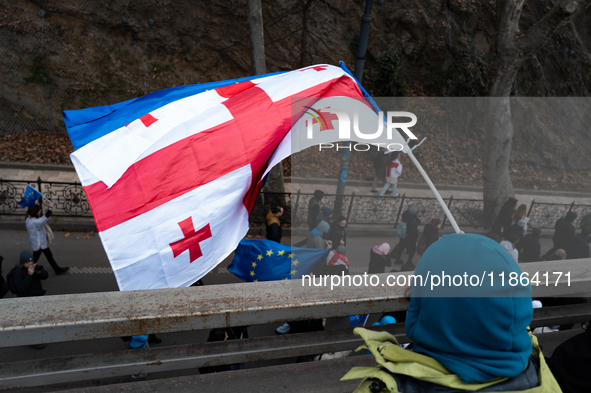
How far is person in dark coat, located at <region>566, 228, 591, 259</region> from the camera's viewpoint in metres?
8.13

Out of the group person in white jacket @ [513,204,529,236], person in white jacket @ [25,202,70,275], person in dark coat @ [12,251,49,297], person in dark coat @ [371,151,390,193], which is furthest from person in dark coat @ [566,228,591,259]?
person in white jacket @ [25,202,70,275]

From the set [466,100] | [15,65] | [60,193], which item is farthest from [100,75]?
[466,100]

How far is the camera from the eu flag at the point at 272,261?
5.32m

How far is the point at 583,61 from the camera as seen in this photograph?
21797mm

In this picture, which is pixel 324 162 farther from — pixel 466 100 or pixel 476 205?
pixel 466 100

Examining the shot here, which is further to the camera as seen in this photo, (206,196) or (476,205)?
Answer: (476,205)

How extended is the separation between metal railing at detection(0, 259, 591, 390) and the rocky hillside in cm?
1222

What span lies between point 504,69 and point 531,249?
6.11 m

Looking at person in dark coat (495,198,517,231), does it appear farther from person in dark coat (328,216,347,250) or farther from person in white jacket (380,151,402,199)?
person in dark coat (328,216,347,250)

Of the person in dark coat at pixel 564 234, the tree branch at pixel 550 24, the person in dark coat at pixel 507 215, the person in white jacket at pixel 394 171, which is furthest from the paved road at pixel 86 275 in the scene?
the tree branch at pixel 550 24

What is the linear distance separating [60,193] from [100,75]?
6.99m

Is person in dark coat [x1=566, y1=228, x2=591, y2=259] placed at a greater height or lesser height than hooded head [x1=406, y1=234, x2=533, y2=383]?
lesser

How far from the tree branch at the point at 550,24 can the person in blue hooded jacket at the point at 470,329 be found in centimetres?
1200

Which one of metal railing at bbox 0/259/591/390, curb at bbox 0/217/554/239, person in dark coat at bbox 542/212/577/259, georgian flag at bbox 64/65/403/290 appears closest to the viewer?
metal railing at bbox 0/259/591/390
